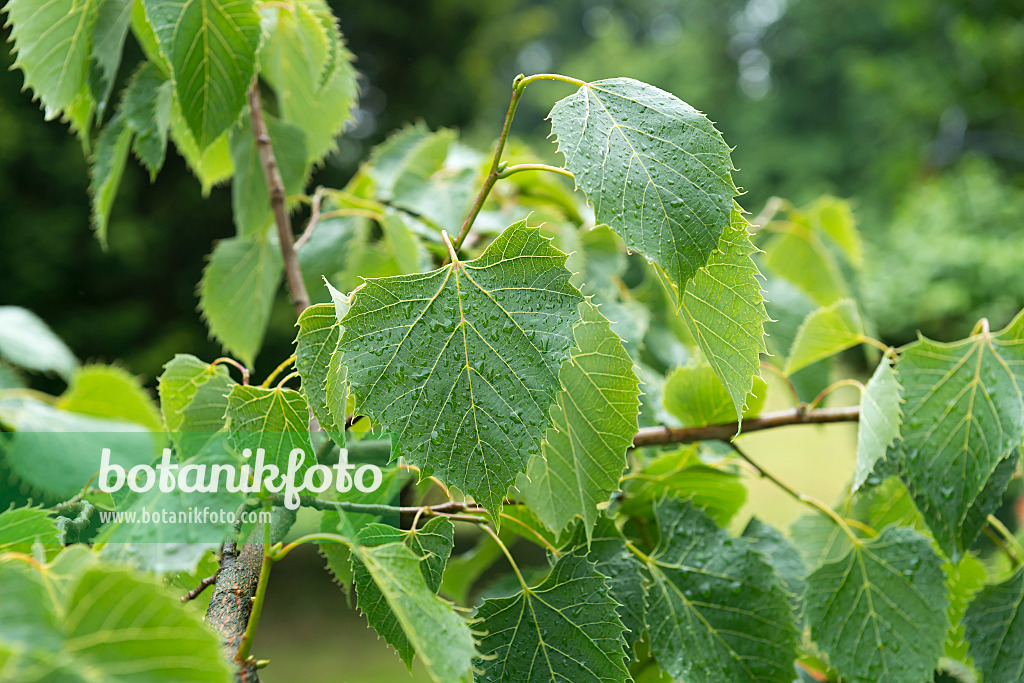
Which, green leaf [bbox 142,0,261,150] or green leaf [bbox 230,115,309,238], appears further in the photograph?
green leaf [bbox 230,115,309,238]

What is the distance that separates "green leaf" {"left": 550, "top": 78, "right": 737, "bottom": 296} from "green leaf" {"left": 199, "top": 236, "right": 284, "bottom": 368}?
1.15 feet

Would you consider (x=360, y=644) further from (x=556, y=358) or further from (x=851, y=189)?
(x=851, y=189)

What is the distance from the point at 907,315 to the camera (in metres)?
3.71

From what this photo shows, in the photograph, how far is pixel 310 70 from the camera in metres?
0.54

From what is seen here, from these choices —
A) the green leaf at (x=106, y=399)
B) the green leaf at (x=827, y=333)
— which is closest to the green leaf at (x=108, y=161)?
the green leaf at (x=106, y=399)

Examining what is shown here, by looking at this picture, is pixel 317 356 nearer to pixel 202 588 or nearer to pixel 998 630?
pixel 202 588

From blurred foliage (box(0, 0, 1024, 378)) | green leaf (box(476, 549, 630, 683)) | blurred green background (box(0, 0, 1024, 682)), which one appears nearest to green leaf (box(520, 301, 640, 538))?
green leaf (box(476, 549, 630, 683))

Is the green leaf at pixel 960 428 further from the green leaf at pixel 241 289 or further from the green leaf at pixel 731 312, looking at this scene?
the green leaf at pixel 241 289

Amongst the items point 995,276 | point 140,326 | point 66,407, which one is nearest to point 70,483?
point 66,407

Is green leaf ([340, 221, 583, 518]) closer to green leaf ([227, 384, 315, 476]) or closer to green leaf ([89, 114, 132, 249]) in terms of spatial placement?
green leaf ([227, 384, 315, 476])

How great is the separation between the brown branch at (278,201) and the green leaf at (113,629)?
0.93 ft

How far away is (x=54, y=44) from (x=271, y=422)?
0.26 meters

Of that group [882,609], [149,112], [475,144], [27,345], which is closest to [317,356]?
[149,112]

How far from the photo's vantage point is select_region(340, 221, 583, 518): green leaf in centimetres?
27
